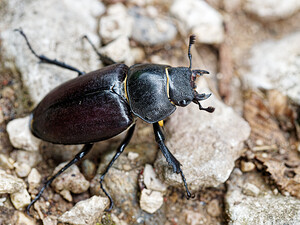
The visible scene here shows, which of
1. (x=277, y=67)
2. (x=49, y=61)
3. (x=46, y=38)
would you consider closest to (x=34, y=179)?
(x=49, y=61)

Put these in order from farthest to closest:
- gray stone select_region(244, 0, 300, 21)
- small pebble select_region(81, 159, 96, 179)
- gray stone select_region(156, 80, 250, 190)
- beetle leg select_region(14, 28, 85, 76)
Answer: gray stone select_region(244, 0, 300, 21), beetle leg select_region(14, 28, 85, 76), small pebble select_region(81, 159, 96, 179), gray stone select_region(156, 80, 250, 190)

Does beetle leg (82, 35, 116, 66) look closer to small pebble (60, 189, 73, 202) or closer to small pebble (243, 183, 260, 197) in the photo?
small pebble (60, 189, 73, 202)

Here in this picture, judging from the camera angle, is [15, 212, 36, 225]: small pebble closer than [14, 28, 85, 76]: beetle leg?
Yes

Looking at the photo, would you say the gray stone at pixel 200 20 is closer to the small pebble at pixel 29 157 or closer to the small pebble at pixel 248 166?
the small pebble at pixel 248 166

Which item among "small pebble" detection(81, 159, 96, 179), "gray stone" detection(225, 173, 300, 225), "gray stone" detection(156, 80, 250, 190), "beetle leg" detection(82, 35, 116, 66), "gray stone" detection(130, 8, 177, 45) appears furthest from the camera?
"gray stone" detection(130, 8, 177, 45)

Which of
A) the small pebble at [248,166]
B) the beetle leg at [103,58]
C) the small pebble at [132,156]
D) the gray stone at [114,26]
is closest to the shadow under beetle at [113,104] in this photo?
the small pebble at [132,156]

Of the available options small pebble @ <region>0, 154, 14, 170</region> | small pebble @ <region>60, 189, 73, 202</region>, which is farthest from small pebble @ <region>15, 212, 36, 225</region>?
small pebble @ <region>0, 154, 14, 170</region>

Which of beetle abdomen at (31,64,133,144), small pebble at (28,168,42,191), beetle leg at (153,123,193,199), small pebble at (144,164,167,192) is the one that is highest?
beetle abdomen at (31,64,133,144)
